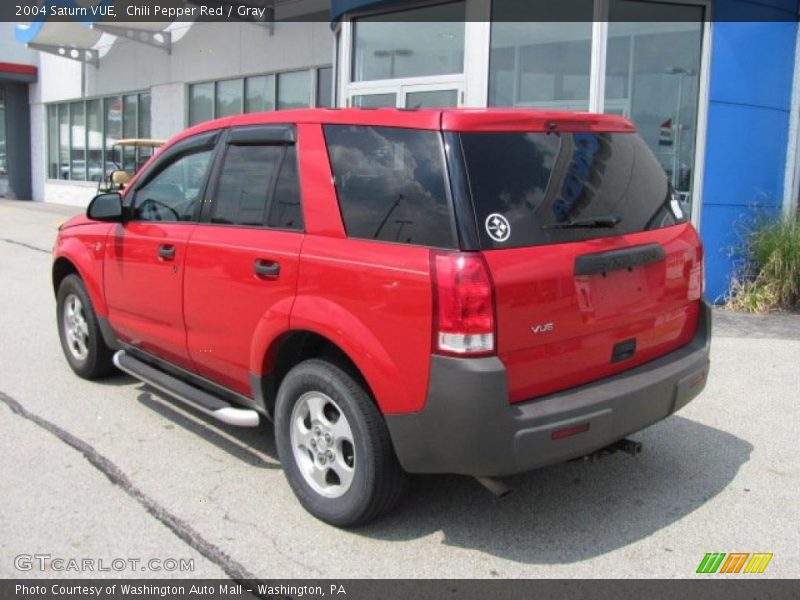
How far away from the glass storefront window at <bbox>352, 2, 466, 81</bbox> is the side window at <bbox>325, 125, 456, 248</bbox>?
638 cm

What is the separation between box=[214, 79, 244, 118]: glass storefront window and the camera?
16.9 metres

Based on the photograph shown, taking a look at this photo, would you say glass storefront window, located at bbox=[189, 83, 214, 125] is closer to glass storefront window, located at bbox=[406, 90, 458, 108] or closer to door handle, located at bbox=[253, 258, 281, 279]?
glass storefront window, located at bbox=[406, 90, 458, 108]

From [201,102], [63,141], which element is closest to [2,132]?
[63,141]

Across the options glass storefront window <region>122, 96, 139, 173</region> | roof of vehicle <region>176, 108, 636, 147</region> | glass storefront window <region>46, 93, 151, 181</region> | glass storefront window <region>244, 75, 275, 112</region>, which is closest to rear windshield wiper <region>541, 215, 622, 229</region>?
roof of vehicle <region>176, 108, 636, 147</region>

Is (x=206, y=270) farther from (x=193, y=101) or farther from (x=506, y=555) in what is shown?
(x=193, y=101)

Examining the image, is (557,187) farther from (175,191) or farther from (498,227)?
(175,191)

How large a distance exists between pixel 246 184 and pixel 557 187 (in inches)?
66.6

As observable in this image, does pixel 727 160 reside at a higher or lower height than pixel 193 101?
lower

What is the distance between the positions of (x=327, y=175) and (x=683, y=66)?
21.8ft

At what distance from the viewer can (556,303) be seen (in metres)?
3.16

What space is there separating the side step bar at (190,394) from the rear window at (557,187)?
5.49ft

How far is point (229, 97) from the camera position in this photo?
17.2 meters

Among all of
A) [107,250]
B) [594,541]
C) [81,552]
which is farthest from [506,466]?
[107,250]

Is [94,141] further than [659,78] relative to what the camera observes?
Yes
